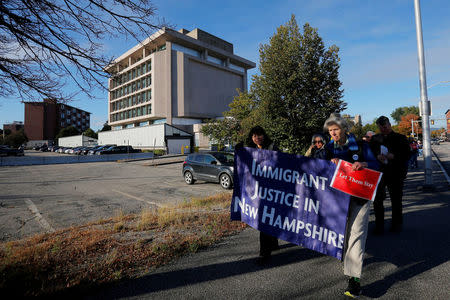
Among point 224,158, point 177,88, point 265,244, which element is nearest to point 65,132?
point 177,88

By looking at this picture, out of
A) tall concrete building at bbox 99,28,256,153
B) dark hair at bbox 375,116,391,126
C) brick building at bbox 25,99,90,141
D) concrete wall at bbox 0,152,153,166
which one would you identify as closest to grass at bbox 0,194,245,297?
brick building at bbox 25,99,90,141

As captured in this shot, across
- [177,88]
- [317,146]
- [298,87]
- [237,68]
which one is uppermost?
[237,68]

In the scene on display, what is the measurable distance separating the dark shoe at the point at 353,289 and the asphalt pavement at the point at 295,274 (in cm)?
7

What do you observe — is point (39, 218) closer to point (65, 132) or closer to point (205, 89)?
point (205, 89)

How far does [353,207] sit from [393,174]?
8.54 feet

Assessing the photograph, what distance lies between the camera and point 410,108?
106062mm

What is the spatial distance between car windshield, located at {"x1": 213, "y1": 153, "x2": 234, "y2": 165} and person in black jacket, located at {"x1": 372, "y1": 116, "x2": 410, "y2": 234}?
630cm

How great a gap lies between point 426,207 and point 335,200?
185 inches

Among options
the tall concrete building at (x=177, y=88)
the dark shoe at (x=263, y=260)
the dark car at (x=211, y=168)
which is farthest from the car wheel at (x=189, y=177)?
the tall concrete building at (x=177, y=88)

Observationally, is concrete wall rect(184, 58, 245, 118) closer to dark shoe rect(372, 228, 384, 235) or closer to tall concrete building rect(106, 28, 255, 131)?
tall concrete building rect(106, 28, 255, 131)

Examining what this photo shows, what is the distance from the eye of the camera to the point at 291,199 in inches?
122

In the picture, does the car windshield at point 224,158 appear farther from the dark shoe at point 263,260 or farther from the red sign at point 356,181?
the red sign at point 356,181

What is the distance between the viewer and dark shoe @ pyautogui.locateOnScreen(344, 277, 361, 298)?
2381 mm

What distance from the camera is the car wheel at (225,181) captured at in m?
9.57
